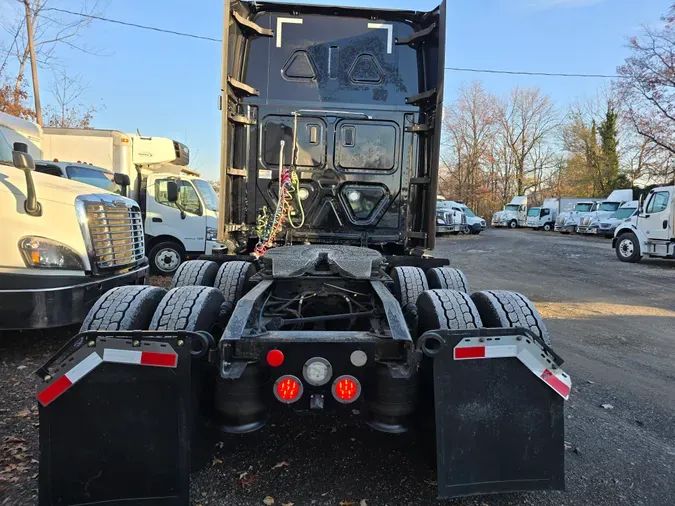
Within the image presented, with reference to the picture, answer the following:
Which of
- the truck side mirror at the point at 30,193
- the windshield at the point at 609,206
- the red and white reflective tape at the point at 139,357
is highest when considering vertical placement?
the windshield at the point at 609,206

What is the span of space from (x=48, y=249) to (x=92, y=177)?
A: 4925 millimetres

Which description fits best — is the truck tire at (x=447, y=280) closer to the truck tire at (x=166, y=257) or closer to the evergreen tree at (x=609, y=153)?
the truck tire at (x=166, y=257)

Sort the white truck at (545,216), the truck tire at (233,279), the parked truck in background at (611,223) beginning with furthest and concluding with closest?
the white truck at (545,216), the parked truck in background at (611,223), the truck tire at (233,279)

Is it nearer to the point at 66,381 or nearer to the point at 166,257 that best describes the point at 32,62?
the point at 166,257

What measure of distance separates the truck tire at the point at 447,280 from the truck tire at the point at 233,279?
1.65 metres

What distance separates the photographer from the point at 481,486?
2.19 metres

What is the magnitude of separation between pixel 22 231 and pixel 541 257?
16411 millimetres

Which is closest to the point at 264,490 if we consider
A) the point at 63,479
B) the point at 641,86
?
the point at 63,479

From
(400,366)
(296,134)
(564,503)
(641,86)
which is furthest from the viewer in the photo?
(641,86)

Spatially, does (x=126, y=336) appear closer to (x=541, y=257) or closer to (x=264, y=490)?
(x=264, y=490)

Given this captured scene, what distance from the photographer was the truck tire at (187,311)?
2641 mm

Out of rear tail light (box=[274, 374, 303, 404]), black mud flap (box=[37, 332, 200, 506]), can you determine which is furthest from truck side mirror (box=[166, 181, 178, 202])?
rear tail light (box=[274, 374, 303, 404])

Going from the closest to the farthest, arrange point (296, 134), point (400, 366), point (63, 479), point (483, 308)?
point (63, 479) < point (400, 366) < point (483, 308) < point (296, 134)

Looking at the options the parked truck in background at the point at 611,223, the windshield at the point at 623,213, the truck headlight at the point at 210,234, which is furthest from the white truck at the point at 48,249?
the parked truck in background at the point at 611,223
